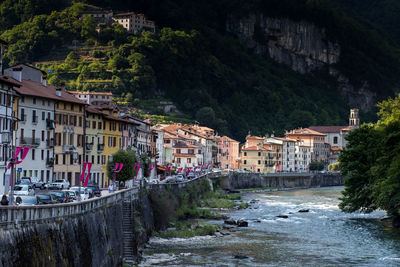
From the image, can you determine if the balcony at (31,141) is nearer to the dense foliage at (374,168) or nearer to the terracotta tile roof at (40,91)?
the terracotta tile roof at (40,91)

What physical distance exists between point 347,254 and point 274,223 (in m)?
26.3

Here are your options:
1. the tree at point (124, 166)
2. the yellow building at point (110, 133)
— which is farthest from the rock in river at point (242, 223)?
the yellow building at point (110, 133)

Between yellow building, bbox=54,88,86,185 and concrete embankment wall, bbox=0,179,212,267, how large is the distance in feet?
72.2

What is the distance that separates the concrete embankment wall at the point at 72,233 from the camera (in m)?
27.3

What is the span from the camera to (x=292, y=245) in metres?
67.4

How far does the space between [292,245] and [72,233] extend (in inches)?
1375

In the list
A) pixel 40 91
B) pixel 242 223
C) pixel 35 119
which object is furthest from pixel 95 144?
pixel 242 223

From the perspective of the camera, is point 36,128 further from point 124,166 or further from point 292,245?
point 292,245

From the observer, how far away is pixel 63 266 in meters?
32.6

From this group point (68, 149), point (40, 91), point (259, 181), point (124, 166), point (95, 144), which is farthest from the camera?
point (259, 181)

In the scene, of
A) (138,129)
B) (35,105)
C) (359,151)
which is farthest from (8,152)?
(138,129)

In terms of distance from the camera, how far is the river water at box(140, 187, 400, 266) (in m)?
57.0

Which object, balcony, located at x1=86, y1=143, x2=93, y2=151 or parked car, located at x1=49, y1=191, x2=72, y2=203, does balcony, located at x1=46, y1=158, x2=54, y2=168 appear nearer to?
balcony, located at x1=86, y1=143, x2=93, y2=151

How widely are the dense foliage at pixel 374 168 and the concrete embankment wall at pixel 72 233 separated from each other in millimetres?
26536
